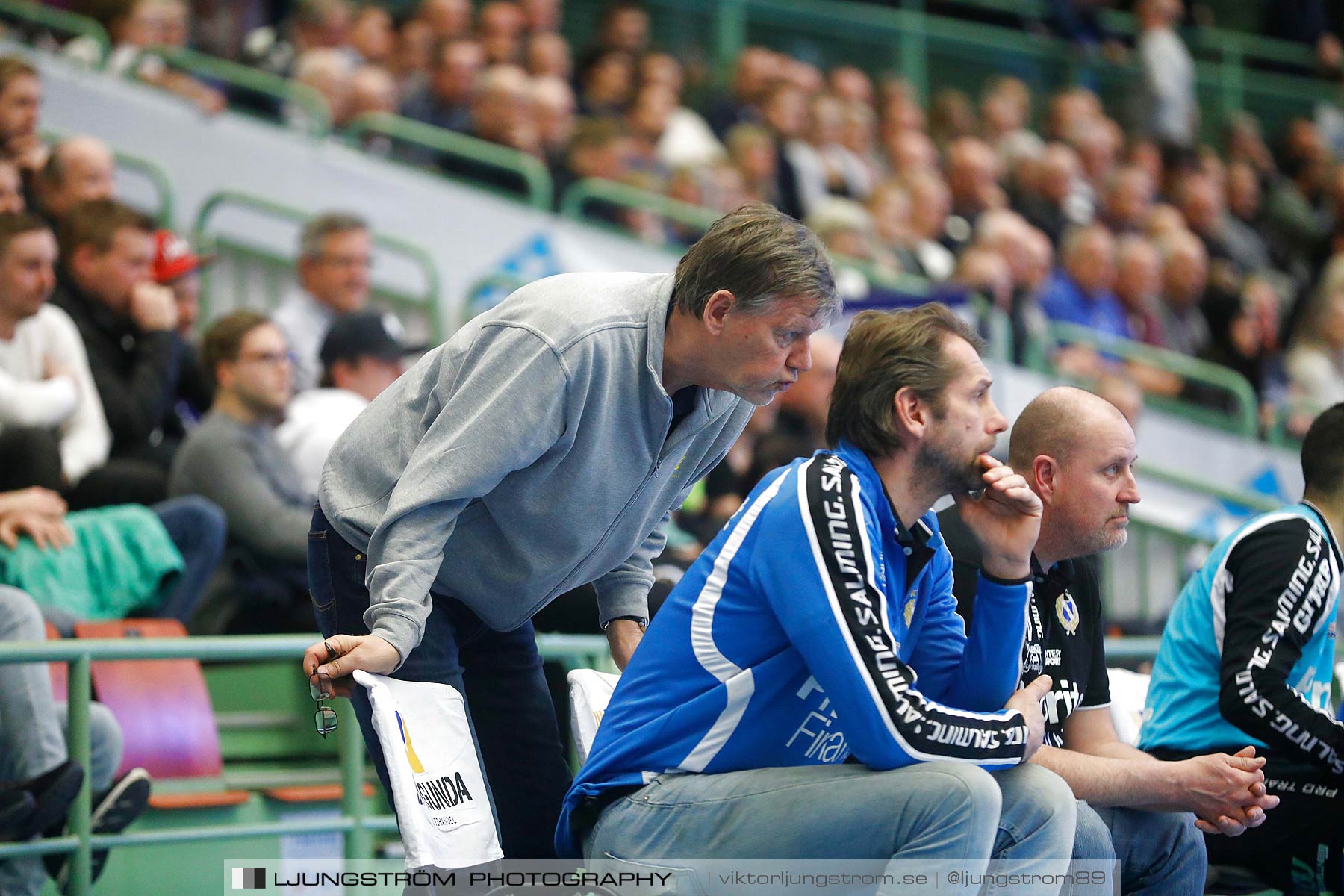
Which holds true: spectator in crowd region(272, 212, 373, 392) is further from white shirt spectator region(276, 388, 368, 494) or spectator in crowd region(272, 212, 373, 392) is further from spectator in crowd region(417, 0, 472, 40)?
spectator in crowd region(417, 0, 472, 40)

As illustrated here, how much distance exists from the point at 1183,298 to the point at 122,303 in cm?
729

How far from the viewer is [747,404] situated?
3.29 m

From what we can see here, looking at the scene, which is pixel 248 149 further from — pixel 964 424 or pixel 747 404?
pixel 964 424

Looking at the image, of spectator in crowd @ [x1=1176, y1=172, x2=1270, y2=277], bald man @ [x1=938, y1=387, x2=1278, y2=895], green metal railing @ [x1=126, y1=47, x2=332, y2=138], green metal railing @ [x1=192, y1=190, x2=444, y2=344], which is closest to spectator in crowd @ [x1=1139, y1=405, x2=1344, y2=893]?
bald man @ [x1=938, y1=387, x2=1278, y2=895]

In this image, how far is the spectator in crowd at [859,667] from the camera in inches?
101

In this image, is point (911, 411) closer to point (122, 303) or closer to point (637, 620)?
point (637, 620)

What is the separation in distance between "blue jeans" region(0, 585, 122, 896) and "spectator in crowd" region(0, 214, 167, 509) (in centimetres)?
101

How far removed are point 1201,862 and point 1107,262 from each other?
7319 mm

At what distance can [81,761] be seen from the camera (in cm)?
376

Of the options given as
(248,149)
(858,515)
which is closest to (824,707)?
(858,515)

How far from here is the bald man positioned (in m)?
3.11

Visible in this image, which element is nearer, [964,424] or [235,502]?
[964,424]

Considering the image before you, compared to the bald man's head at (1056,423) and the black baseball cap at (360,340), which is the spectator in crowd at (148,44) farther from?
the bald man's head at (1056,423)

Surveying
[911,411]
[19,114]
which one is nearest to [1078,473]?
[911,411]
